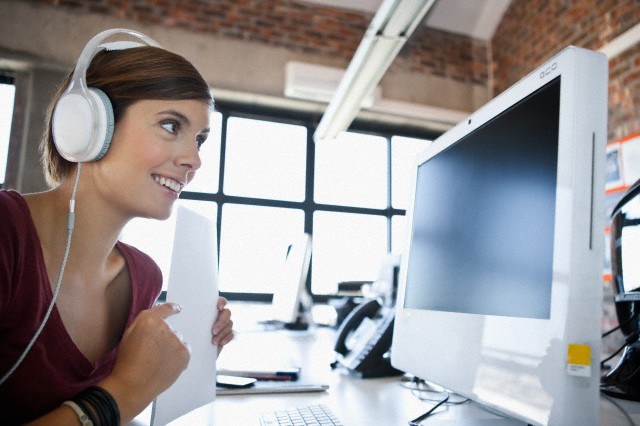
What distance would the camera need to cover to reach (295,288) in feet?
8.33

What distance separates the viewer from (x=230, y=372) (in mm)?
1240

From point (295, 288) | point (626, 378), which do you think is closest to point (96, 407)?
point (626, 378)

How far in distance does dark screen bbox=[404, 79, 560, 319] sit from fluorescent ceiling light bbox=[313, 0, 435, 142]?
5.04 ft

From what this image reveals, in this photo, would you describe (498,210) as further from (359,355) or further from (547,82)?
(359,355)

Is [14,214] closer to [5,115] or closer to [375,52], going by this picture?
[375,52]

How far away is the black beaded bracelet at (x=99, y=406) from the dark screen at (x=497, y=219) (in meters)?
0.57

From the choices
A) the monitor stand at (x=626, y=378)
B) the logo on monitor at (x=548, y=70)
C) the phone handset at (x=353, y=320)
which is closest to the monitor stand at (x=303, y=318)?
the phone handset at (x=353, y=320)

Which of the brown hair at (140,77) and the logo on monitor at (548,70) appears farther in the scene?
the brown hair at (140,77)

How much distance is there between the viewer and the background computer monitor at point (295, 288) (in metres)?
2.52

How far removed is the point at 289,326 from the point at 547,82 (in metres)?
2.58

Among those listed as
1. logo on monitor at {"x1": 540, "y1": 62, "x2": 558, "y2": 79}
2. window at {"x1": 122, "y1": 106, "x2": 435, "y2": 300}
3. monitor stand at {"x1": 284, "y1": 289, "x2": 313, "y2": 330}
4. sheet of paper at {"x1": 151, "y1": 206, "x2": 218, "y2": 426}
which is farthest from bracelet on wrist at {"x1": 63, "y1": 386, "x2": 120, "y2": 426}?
window at {"x1": 122, "y1": 106, "x2": 435, "y2": 300}

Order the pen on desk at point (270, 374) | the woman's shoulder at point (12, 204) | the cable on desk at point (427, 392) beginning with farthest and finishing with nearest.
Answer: the pen on desk at point (270, 374), the cable on desk at point (427, 392), the woman's shoulder at point (12, 204)

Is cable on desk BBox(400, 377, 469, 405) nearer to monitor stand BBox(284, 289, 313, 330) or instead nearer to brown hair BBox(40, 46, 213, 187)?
brown hair BBox(40, 46, 213, 187)

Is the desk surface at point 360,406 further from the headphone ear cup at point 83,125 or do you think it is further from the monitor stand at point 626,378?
the headphone ear cup at point 83,125
